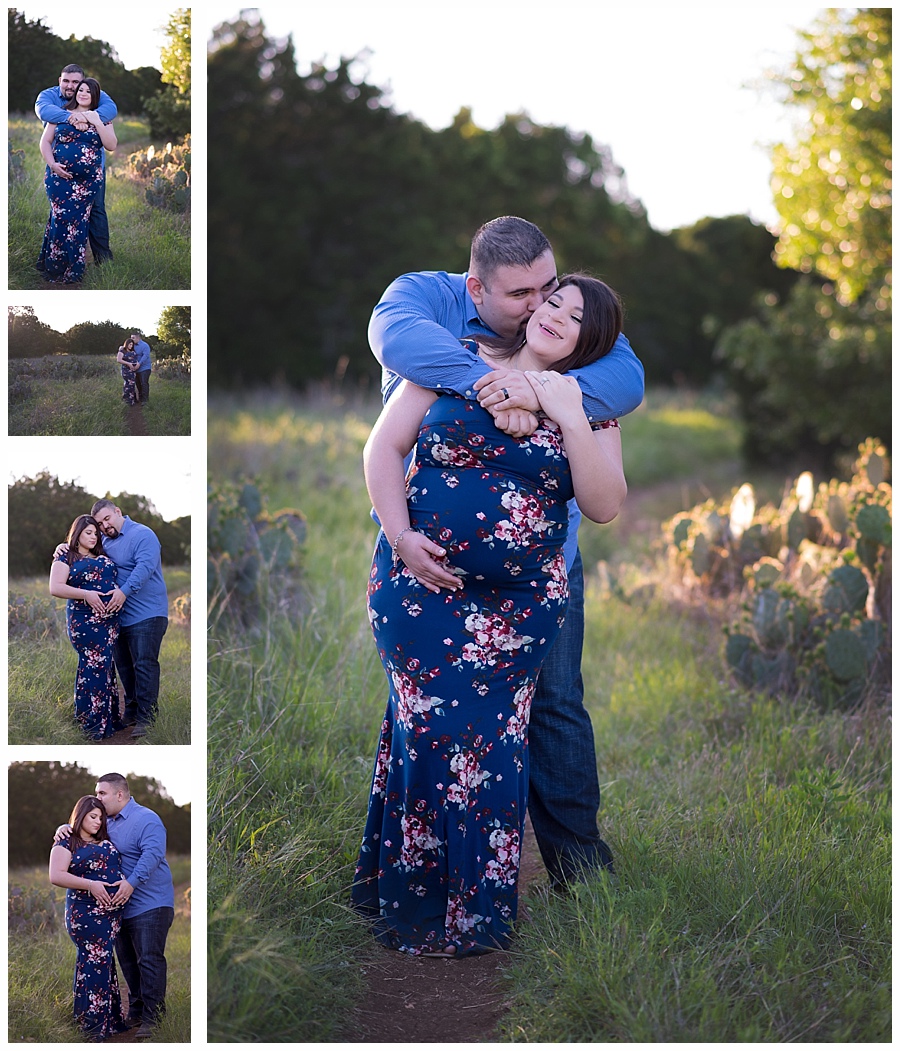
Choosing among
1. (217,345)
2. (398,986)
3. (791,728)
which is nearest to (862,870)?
(791,728)

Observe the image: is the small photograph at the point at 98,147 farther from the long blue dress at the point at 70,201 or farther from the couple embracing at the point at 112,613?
the couple embracing at the point at 112,613

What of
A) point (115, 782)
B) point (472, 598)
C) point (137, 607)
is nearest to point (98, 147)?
point (137, 607)

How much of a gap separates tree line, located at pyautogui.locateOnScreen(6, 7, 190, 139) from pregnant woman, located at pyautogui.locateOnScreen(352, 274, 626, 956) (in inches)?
36.5

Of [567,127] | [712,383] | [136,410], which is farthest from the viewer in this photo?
[712,383]

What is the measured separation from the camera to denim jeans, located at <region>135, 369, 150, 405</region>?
256cm

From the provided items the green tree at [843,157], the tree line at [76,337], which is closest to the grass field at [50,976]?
the tree line at [76,337]

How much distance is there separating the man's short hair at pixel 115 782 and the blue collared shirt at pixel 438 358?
3.98 ft

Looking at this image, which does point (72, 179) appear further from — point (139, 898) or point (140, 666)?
point (139, 898)

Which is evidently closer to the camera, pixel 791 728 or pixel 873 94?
pixel 791 728

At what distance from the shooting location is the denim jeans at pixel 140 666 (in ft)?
8.59

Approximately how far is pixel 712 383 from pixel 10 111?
64.2ft

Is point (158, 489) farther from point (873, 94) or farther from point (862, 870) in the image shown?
point (873, 94)

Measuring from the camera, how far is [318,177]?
1708cm

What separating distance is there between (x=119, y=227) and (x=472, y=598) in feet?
4.30
